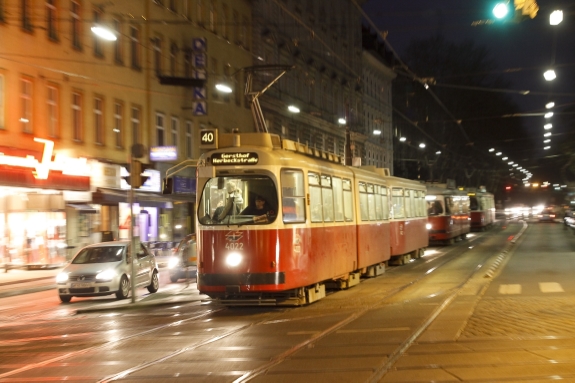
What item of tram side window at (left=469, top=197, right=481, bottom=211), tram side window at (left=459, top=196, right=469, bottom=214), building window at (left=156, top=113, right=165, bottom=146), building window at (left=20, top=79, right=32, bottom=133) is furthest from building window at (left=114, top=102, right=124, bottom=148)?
tram side window at (left=469, top=197, right=481, bottom=211)

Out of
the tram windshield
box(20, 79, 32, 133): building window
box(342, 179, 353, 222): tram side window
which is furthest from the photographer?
box(20, 79, 32, 133): building window

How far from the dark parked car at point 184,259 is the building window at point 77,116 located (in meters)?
10.5

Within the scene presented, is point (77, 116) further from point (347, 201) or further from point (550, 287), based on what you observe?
point (550, 287)

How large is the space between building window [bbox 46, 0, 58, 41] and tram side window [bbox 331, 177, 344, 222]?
17155 millimetres

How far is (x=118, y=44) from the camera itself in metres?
36.9

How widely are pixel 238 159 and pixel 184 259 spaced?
→ 9.85 metres

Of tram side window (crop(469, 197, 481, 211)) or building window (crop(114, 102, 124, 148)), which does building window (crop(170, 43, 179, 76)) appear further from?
tram side window (crop(469, 197, 481, 211))

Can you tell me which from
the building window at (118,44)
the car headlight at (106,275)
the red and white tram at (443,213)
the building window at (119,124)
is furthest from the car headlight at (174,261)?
the red and white tram at (443,213)

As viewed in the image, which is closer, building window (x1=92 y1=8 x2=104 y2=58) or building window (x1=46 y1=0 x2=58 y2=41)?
building window (x1=46 y1=0 x2=58 y2=41)

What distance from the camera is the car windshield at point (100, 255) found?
69.2ft

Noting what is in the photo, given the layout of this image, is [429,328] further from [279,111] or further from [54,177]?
[279,111]

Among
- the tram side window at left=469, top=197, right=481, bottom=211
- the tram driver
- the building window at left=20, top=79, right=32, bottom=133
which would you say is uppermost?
the building window at left=20, top=79, right=32, bottom=133

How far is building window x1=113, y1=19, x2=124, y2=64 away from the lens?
36594 mm

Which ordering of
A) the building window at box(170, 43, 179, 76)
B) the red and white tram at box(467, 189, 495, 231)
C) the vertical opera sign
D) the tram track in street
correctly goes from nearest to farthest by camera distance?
the tram track in street < the building window at box(170, 43, 179, 76) < the vertical opera sign < the red and white tram at box(467, 189, 495, 231)
